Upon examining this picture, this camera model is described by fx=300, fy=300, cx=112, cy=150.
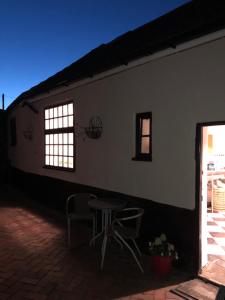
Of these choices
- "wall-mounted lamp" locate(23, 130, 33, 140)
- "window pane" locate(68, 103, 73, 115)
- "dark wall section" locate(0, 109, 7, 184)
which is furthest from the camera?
"dark wall section" locate(0, 109, 7, 184)

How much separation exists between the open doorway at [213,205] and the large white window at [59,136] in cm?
309

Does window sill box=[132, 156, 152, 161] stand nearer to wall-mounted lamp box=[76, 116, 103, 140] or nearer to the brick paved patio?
wall-mounted lamp box=[76, 116, 103, 140]

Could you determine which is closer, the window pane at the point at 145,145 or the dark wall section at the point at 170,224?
the dark wall section at the point at 170,224

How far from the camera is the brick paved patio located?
345 cm

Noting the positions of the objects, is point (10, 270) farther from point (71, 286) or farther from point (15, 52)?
point (15, 52)

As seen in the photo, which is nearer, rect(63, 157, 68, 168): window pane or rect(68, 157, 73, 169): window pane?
rect(68, 157, 73, 169): window pane

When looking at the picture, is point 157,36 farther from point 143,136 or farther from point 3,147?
point 3,147

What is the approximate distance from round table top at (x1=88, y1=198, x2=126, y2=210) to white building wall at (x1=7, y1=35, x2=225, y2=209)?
27cm

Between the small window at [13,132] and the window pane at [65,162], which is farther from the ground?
the small window at [13,132]

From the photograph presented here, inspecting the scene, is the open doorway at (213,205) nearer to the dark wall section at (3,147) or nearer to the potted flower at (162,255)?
the potted flower at (162,255)

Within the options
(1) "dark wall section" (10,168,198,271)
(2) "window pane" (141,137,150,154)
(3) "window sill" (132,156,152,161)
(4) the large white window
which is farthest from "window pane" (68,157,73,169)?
(2) "window pane" (141,137,150,154)

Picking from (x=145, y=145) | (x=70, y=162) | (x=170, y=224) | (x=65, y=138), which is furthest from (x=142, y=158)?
(x=65, y=138)

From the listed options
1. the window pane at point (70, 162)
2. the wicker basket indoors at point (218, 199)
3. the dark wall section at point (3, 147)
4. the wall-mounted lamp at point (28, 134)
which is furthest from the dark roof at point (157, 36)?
the dark wall section at point (3, 147)

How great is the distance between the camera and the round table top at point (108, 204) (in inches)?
175
